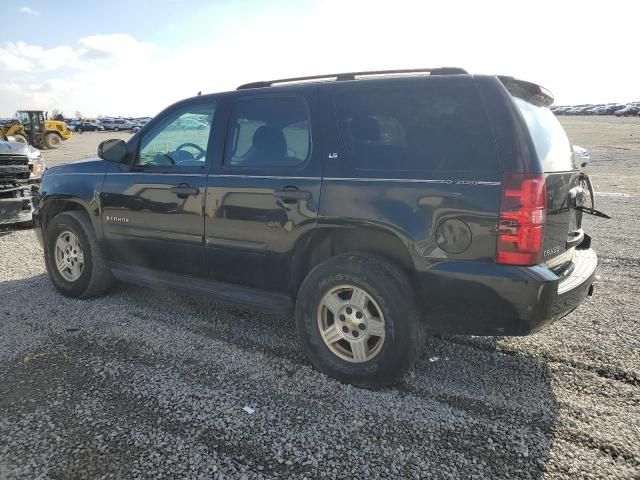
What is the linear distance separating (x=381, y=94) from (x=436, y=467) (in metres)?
2.17

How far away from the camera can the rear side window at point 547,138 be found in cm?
274

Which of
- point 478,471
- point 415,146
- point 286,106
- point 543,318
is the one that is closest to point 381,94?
point 415,146

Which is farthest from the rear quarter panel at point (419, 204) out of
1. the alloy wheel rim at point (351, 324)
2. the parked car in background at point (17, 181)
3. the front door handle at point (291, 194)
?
the parked car in background at point (17, 181)

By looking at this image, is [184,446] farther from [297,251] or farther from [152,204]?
[152,204]

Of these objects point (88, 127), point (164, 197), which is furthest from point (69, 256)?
point (88, 127)

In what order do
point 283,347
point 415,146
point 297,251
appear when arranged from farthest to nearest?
1. point 283,347
2. point 297,251
3. point 415,146

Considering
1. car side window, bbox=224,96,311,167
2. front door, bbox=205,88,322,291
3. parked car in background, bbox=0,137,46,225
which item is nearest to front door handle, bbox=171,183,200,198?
front door, bbox=205,88,322,291

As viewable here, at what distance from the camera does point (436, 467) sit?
7.65 ft

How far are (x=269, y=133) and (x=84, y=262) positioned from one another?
2.38 metres

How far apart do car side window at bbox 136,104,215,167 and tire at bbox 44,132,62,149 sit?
96.2 feet

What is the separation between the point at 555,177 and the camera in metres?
2.74

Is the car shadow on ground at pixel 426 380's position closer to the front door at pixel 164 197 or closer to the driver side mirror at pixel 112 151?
the front door at pixel 164 197

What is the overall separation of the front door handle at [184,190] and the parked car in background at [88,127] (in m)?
64.4

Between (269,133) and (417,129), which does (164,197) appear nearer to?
(269,133)
